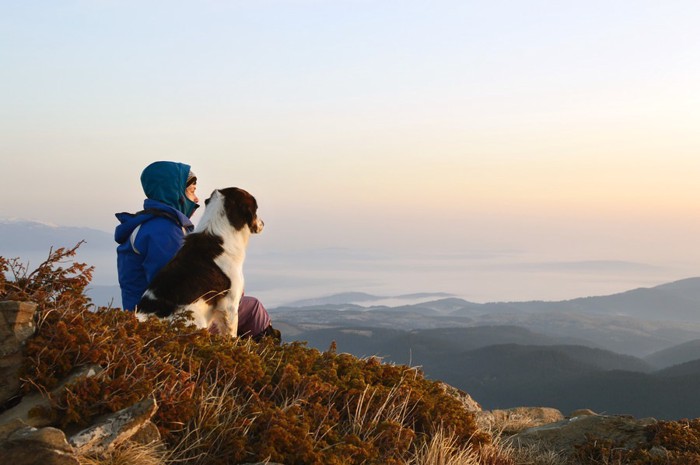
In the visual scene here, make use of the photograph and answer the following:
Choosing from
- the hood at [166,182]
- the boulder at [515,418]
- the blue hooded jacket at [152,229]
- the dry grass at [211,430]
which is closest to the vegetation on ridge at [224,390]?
the dry grass at [211,430]

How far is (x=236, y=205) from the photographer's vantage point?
301 inches

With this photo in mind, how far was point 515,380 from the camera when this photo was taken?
181 m

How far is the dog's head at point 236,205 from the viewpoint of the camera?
25.0 feet

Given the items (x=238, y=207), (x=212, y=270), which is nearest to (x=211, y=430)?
(x=212, y=270)

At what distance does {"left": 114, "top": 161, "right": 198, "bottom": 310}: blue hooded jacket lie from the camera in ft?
24.9

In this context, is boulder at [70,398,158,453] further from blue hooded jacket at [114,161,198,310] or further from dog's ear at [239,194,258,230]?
dog's ear at [239,194,258,230]

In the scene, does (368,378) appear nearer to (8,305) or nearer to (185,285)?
(185,285)

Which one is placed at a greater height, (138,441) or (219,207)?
(219,207)

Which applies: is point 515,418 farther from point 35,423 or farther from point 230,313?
point 35,423

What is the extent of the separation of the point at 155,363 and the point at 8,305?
1115 millimetres

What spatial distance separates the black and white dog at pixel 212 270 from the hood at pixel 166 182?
46cm

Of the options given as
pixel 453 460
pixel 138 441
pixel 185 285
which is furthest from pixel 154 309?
pixel 453 460

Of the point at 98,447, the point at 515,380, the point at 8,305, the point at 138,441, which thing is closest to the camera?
the point at 98,447

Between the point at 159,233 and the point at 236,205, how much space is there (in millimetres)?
873
